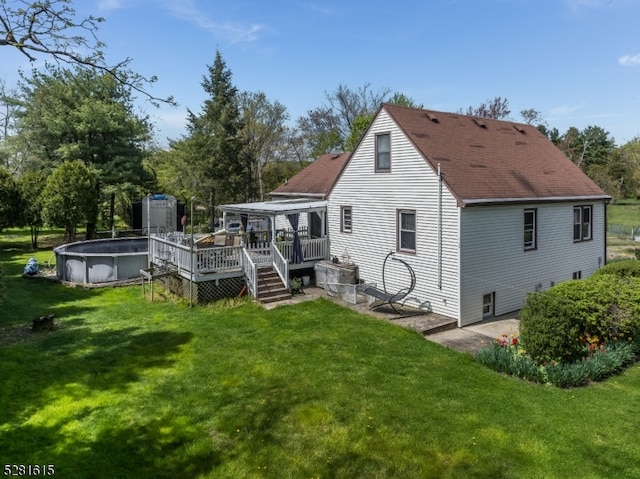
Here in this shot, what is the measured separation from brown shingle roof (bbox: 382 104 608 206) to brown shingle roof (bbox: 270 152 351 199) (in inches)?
293

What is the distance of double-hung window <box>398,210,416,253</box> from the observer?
1437cm

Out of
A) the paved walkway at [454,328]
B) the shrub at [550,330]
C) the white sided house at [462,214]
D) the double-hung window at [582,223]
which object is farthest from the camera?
the double-hung window at [582,223]

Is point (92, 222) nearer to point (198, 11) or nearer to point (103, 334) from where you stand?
point (103, 334)

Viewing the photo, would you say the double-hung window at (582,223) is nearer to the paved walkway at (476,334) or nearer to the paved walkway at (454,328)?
the paved walkway at (454,328)

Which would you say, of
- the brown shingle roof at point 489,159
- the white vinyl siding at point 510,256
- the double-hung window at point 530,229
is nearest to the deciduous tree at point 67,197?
the brown shingle roof at point 489,159

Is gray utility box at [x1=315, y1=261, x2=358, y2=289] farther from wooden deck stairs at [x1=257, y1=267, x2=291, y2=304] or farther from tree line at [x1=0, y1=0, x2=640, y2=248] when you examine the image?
tree line at [x1=0, y1=0, x2=640, y2=248]

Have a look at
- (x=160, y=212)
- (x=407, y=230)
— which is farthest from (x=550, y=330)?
(x=160, y=212)

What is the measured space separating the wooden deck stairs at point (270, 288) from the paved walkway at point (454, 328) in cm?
68

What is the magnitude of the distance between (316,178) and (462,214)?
41.8ft

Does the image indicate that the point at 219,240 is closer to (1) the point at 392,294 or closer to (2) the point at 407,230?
(1) the point at 392,294

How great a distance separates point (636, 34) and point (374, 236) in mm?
9462

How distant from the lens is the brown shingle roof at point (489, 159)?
1362 cm

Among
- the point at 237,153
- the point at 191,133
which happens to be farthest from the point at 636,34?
the point at 191,133

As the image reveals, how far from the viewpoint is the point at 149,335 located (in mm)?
12078
